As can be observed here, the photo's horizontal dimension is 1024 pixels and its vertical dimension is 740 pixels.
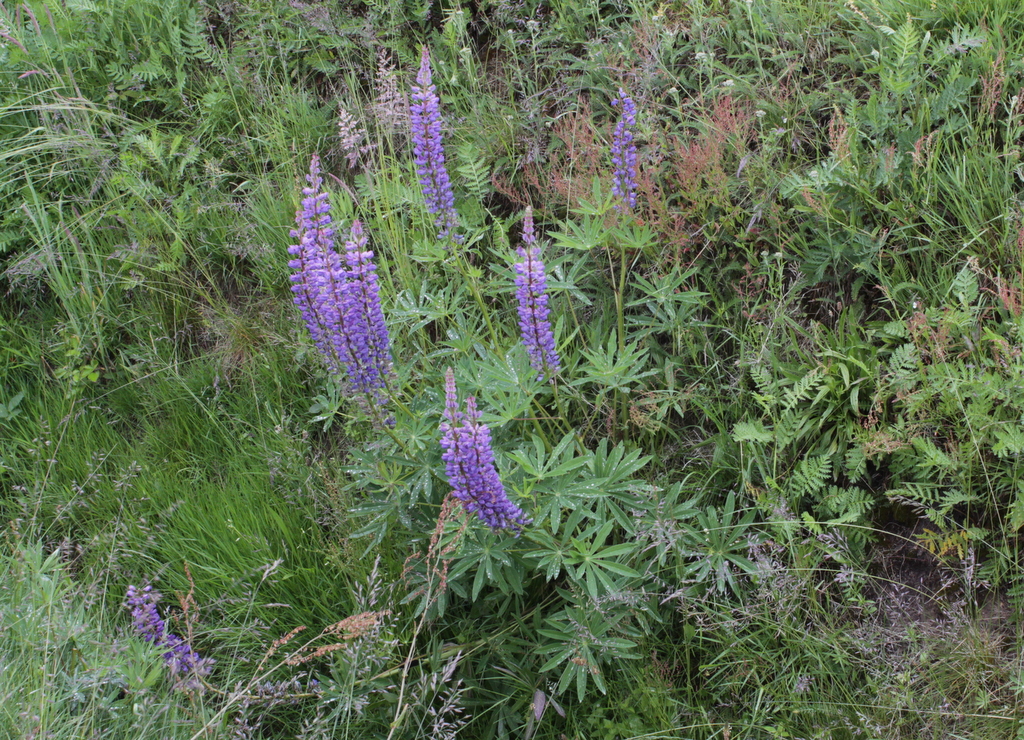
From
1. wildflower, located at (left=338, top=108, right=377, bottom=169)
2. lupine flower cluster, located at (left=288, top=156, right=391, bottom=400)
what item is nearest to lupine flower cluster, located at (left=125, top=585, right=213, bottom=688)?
lupine flower cluster, located at (left=288, top=156, right=391, bottom=400)

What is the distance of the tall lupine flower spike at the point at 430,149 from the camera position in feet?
8.46

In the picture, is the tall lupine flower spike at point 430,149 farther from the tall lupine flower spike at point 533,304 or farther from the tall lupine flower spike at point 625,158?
the tall lupine flower spike at point 625,158

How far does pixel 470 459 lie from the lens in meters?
2.15

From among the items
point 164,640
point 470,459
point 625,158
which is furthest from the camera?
point 625,158

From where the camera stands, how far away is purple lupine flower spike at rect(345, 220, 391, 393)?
7.70 ft

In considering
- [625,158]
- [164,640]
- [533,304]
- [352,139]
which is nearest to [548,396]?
[533,304]

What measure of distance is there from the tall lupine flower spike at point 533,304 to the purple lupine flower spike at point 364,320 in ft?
1.41

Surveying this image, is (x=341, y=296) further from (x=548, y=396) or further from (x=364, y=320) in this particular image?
(x=548, y=396)

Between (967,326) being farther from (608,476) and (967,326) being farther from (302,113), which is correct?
(302,113)

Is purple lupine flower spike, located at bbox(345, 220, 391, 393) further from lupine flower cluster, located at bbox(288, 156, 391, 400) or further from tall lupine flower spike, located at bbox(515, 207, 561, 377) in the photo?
tall lupine flower spike, located at bbox(515, 207, 561, 377)

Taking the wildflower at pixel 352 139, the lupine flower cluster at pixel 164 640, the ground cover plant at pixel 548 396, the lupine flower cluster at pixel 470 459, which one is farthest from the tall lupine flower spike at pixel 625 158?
the lupine flower cluster at pixel 164 640

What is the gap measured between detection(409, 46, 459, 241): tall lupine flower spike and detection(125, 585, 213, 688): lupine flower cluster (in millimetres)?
1527

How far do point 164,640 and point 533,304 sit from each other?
1582 mm

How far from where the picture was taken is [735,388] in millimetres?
2969
